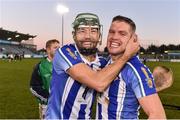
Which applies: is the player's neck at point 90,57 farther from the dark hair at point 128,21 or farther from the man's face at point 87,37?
the dark hair at point 128,21

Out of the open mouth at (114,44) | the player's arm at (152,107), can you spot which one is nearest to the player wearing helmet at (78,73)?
the open mouth at (114,44)

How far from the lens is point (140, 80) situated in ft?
11.1

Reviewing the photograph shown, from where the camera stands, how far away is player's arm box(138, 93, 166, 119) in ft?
10.5

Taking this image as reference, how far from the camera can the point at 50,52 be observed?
8.89m

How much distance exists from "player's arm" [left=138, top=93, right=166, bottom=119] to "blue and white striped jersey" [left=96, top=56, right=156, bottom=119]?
4 cm

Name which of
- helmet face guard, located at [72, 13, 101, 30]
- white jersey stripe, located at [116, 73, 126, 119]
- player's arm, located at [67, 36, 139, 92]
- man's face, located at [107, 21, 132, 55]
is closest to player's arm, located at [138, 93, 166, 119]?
white jersey stripe, located at [116, 73, 126, 119]

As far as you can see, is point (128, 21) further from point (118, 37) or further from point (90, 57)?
point (90, 57)

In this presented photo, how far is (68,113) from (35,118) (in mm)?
9315

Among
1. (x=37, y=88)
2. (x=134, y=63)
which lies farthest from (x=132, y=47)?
(x=37, y=88)

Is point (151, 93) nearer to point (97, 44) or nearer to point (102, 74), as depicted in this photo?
point (102, 74)

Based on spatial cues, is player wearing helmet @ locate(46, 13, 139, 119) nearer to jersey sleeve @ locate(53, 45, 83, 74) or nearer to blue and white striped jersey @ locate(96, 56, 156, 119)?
jersey sleeve @ locate(53, 45, 83, 74)

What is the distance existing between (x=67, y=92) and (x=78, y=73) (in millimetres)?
224

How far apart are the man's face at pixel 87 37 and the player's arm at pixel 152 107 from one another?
719mm

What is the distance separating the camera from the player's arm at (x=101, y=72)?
3516 mm
